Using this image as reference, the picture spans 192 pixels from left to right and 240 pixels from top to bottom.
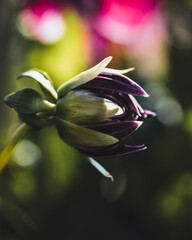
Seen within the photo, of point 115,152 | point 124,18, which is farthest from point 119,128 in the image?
point 124,18

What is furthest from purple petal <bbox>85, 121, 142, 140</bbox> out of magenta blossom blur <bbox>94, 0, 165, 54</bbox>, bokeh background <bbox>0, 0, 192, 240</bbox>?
magenta blossom blur <bbox>94, 0, 165, 54</bbox>

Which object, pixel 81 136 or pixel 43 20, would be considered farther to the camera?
pixel 43 20

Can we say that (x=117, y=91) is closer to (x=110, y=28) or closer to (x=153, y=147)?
(x=110, y=28)

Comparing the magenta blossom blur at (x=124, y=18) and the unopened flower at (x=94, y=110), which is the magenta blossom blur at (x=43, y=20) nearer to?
the magenta blossom blur at (x=124, y=18)

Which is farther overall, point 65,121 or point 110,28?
point 110,28

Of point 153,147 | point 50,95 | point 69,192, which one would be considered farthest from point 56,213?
point 50,95

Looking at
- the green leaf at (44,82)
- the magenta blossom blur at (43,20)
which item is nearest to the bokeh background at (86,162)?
the magenta blossom blur at (43,20)

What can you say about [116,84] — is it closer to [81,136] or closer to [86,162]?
[81,136]
